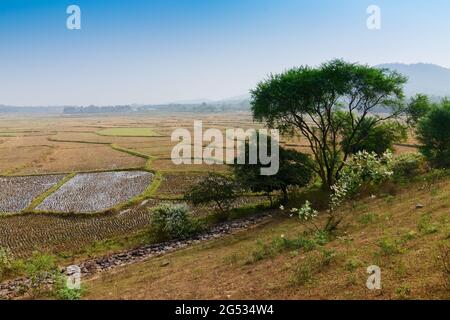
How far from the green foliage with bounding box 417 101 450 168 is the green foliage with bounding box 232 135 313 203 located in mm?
9238

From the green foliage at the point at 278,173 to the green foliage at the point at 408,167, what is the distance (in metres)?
6.08

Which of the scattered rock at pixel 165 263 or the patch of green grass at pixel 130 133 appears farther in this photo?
the patch of green grass at pixel 130 133

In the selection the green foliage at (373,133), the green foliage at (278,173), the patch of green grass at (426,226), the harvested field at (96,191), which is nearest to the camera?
the patch of green grass at (426,226)

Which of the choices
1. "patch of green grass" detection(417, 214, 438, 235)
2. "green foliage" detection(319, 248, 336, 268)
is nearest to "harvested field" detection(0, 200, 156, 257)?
"green foliage" detection(319, 248, 336, 268)

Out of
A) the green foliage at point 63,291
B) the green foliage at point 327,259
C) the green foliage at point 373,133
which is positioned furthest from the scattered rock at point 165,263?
the green foliage at point 373,133

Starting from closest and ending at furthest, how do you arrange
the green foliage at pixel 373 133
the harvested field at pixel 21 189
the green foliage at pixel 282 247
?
the green foliage at pixel 282 247 → the green foliage at pixel 373 133 → the harvested field at pixel 21 189

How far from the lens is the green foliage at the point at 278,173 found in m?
26.2

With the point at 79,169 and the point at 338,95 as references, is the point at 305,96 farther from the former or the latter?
the point at 79,169

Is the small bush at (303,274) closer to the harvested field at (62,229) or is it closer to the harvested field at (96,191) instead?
the harvested field at (62,229)

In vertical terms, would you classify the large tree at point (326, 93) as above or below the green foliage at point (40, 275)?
above

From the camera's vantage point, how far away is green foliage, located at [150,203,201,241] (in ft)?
72.9

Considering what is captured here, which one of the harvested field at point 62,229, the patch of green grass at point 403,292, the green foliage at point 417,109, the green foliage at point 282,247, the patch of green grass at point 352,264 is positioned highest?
the green foliage at point 417,109

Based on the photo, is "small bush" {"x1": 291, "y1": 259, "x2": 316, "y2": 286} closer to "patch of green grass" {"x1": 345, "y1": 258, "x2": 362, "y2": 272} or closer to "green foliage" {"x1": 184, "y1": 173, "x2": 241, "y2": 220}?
"patch of green grass" {"x1": 345, "y1": 258, "x2": 362, "y2": 272}
